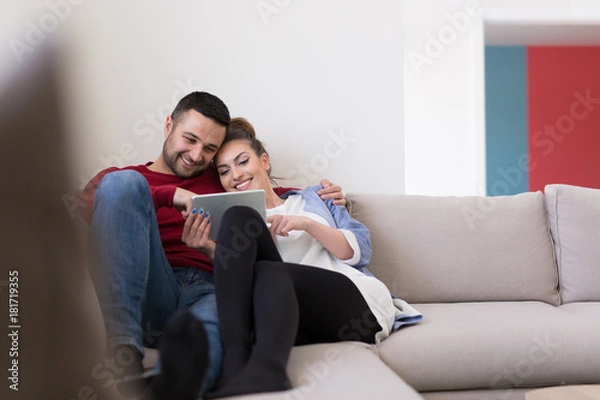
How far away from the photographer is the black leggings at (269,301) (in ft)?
4.37

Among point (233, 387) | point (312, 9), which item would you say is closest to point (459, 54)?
point (312, 9)

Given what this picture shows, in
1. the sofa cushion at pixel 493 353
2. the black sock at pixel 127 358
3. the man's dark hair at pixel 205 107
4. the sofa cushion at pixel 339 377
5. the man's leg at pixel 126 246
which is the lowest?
the sofa cushion at pixel 493 353

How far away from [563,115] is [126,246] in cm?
595

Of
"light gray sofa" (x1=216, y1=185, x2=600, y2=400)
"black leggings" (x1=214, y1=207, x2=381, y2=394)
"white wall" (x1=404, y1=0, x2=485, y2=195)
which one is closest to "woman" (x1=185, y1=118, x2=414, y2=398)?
"black leggings" (x1=214, y1=207, x2=381, y2=394)

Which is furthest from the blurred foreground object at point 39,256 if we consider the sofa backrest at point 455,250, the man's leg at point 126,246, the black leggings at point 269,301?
the sofa backrest at point 455,250

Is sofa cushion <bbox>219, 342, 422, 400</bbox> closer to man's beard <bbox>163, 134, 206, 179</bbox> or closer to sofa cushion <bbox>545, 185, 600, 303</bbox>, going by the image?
man's beard <bbox>163, 134, 206, 179</bbox>

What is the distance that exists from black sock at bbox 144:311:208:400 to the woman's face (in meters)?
0.97

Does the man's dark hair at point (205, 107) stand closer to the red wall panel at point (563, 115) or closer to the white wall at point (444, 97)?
the white wall at point (444, 97)

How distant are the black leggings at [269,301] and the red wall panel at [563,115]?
5140mm

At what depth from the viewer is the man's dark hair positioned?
6.84 ft

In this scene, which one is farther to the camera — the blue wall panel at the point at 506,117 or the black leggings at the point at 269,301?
the blue wall panel at the point at 506,117

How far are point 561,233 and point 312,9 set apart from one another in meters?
1.31

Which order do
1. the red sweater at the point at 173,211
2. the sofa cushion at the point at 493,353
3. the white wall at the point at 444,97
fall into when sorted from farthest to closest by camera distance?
the white wall at the point at 444,97 → the red sweater at the point at 173,211 → the sofa cushion at the point at 493,353

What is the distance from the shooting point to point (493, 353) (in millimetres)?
1702
